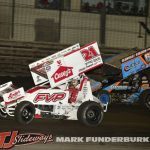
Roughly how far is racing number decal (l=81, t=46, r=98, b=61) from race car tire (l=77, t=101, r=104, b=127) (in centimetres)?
88

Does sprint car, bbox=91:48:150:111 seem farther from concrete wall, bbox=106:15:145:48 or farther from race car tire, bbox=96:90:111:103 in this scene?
concrete wall, bbox=106:15:145:48

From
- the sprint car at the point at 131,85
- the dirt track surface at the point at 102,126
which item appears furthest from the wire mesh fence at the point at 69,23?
the dirt track surface at the point at 102,126

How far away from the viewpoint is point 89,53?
11289 mm

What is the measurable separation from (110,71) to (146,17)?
7.87m

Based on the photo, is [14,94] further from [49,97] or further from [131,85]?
[131,85]

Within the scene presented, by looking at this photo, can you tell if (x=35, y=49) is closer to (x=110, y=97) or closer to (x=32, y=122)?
(x=110, y=97)

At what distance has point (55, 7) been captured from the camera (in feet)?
70.8

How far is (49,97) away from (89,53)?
1.17 m

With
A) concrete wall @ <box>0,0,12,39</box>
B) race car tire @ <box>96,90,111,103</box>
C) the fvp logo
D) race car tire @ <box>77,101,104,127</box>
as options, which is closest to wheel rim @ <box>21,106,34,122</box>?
race car tire @ <box>77,101,104,127</box>

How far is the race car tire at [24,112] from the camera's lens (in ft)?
35.2

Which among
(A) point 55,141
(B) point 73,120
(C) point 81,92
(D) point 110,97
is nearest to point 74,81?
(C) point 81,92

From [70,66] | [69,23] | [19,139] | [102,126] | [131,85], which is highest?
[69,23]

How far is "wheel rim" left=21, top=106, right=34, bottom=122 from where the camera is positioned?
35.6 feet

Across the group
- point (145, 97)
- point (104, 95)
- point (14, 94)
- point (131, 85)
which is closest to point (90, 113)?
point (14, 94)
